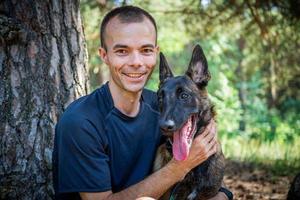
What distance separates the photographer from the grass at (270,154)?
327 inches

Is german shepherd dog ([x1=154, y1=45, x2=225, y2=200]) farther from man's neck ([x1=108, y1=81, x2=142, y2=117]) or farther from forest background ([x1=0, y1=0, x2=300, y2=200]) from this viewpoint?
forest background ([x1=0, y1=0, x2=300, y2=200])

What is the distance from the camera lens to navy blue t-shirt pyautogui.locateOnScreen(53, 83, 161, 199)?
3479mm

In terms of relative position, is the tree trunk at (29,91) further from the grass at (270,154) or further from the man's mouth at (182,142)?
the grass at (270,154)

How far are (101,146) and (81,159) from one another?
Result: 186 mm

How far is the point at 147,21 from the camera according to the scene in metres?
3.85

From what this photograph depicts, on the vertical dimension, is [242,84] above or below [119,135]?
below

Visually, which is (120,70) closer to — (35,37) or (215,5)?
(35,37)

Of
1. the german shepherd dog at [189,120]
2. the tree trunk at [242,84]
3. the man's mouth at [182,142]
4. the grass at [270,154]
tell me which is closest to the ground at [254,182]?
the grass at [270,154]

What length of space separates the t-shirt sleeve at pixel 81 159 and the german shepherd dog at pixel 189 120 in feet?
1.76

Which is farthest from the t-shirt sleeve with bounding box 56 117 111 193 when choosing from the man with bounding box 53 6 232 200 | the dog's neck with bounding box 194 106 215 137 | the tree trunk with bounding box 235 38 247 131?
the tree trunk with bounding box 235 38 247 131

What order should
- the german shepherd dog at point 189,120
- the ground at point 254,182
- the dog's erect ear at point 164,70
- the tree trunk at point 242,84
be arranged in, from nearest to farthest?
the german shepherd dog at point 189,120, the dog's erect ear at point 164,70, the ground at point 254,182, the tree trunk at point 242,84

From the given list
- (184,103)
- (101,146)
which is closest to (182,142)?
(184,103)

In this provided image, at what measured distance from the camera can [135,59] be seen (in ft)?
12.2

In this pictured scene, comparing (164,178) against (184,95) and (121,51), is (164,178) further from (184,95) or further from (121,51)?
(121,51)
